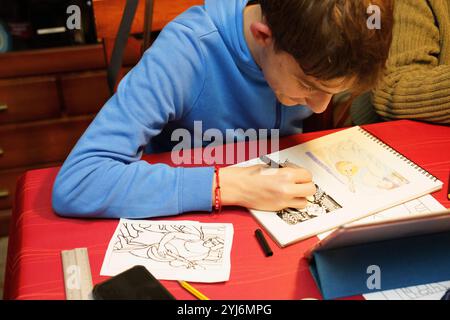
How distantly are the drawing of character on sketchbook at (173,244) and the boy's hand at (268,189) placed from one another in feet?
0.23

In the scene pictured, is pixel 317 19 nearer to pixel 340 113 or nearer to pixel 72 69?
pixel 340 113

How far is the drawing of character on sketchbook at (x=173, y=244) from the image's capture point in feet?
2.22

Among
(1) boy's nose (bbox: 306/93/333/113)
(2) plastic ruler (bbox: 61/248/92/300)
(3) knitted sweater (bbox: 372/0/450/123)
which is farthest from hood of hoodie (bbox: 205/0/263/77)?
(2) plastic ruler (bbox: 61/248/92/300)

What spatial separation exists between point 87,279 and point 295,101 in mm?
465

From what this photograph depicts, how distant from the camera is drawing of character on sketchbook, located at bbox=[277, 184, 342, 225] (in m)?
0.75

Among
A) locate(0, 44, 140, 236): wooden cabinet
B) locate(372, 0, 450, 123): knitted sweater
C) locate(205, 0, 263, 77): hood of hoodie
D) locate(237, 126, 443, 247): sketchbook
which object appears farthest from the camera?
locate(0, 44, 140, 236): wooden cabinet

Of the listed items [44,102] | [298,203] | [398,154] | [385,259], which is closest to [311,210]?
[298,203]

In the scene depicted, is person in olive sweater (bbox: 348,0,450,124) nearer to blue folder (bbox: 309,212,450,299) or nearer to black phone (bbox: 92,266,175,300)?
blue folder (bbox: 309,212,450,299)

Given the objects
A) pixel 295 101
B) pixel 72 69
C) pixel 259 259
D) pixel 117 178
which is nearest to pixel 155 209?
pixel 117 178

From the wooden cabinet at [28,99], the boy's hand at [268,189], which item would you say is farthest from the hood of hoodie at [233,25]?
the wooden cabinet at [28,99]

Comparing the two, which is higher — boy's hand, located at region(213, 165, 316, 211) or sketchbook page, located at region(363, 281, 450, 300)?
boy's hand, located at region(213, 165, 316, 211)

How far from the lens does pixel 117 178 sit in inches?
29.7

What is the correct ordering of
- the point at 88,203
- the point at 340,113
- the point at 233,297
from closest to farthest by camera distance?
the point at 233,297 < the point at 88,203 < the point at 340,113

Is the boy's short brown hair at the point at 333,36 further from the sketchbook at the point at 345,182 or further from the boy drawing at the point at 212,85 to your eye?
the sketchbook at the point at 345,182
